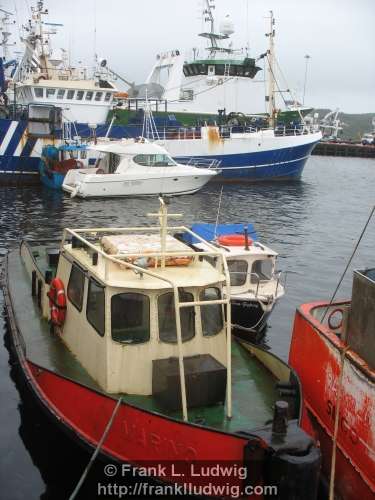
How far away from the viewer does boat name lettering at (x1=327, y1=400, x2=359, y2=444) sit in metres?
7.76

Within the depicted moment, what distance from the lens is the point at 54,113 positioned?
43062 millimetres

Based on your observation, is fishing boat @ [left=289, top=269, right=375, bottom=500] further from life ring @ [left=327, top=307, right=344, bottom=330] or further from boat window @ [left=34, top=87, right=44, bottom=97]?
boat window @ [left=34, top=87, right=44, bottom=97]

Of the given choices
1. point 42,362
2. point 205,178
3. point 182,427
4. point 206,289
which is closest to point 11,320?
point 42,362

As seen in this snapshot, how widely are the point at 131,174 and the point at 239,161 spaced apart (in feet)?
44.3

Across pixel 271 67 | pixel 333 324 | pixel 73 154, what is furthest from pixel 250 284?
pixel 271 67

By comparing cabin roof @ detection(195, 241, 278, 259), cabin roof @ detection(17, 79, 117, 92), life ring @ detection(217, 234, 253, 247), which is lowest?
cabin roof @ detection(195, 241, 278, 259)

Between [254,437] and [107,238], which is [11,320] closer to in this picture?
[107,238]

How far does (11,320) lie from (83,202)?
2417 centimetres

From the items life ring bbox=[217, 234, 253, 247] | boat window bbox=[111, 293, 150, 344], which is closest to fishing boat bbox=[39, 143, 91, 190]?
life ring bbox=[217, 234, 253, 247]

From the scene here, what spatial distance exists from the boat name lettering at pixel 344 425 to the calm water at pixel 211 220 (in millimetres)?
3931

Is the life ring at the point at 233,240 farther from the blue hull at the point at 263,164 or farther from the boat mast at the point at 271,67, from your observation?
the boat mast at the point at 271,67

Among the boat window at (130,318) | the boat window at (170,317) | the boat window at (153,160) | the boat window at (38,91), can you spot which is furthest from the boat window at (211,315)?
the boat window at (38,91)

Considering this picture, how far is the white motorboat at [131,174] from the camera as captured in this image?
3578 cm

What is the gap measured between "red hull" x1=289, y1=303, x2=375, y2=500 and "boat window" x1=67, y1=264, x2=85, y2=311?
399 centimetres
